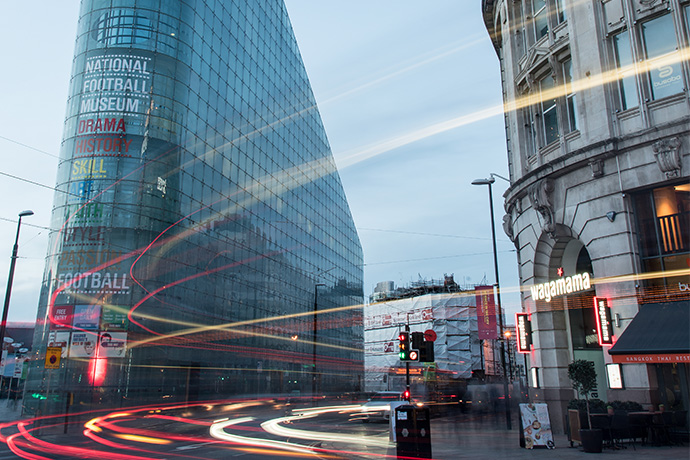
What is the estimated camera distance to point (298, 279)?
69312 millimetres

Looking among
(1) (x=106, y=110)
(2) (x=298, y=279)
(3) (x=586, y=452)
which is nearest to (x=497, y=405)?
(2) (x=298, y=279)

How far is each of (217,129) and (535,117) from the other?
111ft

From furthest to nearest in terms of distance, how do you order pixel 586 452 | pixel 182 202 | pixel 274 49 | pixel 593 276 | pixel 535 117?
1. pixel 274 49
2. pixel 182 202
3. pixel 535 117
4. pixel 593 276
5. pixel 586 452

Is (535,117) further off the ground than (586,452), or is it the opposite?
(535,117)

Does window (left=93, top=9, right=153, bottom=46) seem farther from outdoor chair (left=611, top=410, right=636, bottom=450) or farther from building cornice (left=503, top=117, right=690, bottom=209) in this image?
outdoor chair (left=611, top=410, right=636, bottom=450)

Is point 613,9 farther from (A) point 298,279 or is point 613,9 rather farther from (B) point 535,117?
(A) point 298,279

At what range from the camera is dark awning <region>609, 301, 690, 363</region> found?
1562 centimetres

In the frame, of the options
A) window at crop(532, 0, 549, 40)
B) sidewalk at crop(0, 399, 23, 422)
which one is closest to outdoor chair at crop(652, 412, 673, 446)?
window at crop(532, 0, 549, 40)

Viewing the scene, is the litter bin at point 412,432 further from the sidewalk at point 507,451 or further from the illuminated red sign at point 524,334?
the illuminated red sign at point 524,334

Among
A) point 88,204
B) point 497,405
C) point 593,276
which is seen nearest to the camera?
point 593,276

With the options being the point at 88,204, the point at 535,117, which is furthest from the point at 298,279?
the point at 535,117

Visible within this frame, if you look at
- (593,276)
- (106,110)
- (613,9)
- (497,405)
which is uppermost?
(106,110)

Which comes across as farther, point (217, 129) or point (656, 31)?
point (217, 129)

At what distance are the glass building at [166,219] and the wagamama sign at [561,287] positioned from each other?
2182 centimetres
